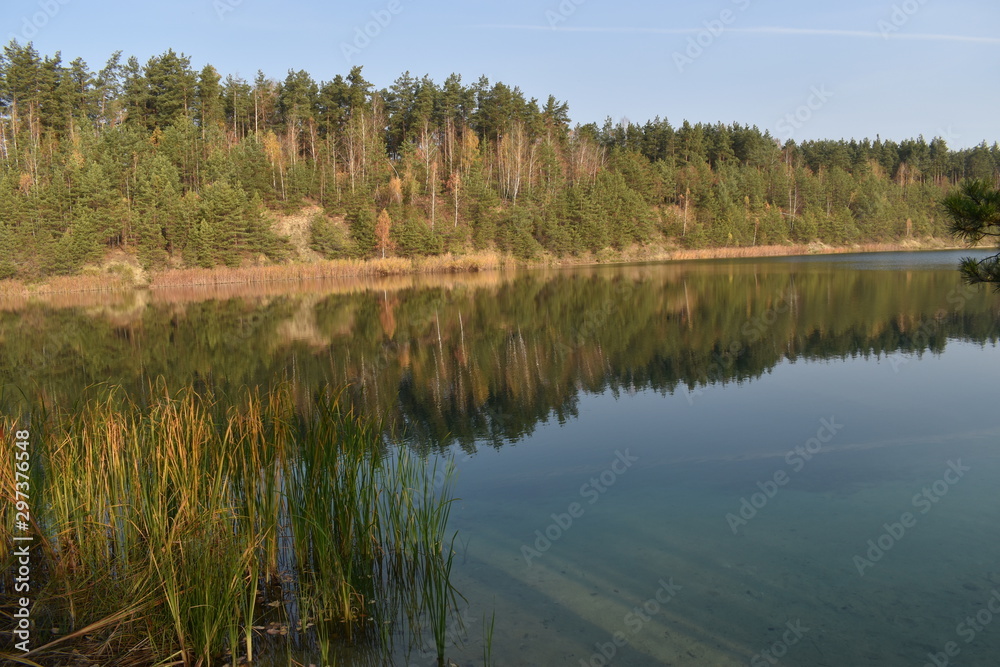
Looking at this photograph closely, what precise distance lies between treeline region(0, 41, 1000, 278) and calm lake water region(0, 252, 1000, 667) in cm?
2465

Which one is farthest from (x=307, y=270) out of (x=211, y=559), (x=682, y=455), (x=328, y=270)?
(x=211, y=559)

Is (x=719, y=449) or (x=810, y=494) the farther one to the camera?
(x=719, y=449)

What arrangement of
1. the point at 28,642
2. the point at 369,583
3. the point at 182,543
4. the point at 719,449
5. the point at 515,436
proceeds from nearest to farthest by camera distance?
1. the point at 28,642
2. the point at 182,543
3. the point at 369,583
4. the point at 719,449
5. the point at 515,436

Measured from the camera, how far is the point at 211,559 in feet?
12.5

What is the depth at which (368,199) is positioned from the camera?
5272cm

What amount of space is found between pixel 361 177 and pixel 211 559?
5839 centimetres

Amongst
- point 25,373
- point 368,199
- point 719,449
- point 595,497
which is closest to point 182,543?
point 595,497

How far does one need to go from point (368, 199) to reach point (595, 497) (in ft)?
160

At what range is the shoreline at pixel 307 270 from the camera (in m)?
39.2

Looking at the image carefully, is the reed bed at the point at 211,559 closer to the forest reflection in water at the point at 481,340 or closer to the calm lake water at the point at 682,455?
the calm lake water at the point at 682,455

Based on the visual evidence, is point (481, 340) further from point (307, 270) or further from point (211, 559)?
point (307, 270)

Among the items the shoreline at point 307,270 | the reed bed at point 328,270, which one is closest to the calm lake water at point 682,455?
the shoreline at point 307,270

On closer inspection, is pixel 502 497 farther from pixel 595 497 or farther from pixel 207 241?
pixel 207 241

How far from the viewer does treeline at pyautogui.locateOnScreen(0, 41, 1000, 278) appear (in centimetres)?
4406
